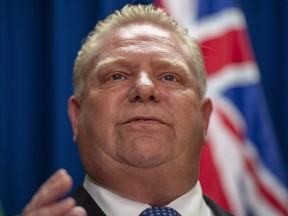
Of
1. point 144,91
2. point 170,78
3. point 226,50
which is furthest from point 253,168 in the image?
point 144,91

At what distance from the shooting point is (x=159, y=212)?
4.24ft

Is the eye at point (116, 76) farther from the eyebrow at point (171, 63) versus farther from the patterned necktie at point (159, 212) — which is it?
the patterned necktie at point (159, 212)

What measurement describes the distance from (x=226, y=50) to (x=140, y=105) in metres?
0.80

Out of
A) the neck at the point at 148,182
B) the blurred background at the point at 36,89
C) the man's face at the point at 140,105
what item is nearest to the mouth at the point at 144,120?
the man's face at the point at 140,105

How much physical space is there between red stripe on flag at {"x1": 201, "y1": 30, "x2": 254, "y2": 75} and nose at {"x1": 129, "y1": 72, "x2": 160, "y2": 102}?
2.35ft

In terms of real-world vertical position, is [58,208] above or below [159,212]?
above

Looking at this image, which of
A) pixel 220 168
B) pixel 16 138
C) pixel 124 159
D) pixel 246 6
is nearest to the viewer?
pixel 124 159

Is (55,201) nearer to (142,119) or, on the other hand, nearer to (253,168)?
(142,119)

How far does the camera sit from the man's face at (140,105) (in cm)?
133

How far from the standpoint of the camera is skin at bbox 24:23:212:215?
1.33m

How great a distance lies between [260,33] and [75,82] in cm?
111

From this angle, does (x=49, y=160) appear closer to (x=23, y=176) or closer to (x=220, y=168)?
(x=23, y=176)

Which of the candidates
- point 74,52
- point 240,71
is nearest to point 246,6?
point 240,71

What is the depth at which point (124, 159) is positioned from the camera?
1.33m
